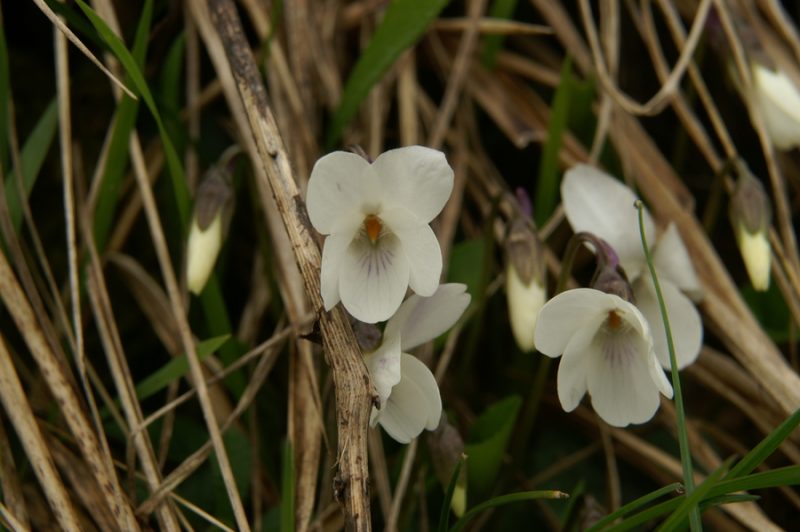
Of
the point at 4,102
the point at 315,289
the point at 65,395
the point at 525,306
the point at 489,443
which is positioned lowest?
the point at 489,443

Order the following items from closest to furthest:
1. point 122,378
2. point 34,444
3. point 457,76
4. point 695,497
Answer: point 695,497 → point 34,444 → point 122,378 → point 457,76

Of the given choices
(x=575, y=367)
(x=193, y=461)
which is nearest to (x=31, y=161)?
(x=193, y=461)

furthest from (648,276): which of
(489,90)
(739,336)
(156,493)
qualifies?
(156,493)

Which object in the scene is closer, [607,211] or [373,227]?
[373,227]

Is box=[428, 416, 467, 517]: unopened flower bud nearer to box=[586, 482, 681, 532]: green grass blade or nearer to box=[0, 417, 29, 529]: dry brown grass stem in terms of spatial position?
box=[586, 482, 681, 532]: green grass blade

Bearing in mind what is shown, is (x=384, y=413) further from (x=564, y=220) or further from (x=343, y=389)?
(x=564, y=220)

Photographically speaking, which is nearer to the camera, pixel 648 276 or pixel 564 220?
pixel 648 276

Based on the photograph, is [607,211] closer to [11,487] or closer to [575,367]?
[575,367]

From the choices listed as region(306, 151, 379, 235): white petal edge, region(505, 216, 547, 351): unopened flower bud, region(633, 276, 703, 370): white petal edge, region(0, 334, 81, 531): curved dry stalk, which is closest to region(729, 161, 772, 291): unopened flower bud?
region(633, 276, 703, 370): white petal edge
